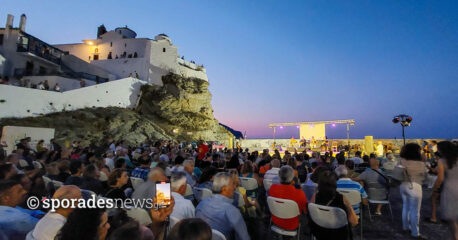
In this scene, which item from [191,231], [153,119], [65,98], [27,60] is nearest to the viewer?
[191,231]

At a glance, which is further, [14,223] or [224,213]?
[224,213]

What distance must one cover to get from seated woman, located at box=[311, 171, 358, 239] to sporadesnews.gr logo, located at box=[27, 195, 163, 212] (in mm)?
1927

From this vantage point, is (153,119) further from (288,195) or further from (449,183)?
(449,183)

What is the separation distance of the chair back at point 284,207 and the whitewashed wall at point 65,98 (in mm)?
20369

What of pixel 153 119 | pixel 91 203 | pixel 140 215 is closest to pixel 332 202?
pixel 140 215

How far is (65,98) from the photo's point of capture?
20.3 meters

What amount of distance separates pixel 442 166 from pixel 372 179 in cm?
171

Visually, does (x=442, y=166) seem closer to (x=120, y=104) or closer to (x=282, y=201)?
(x=282, y=201)

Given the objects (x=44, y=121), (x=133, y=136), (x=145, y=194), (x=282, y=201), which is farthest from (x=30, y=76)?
(x=282, y=201)

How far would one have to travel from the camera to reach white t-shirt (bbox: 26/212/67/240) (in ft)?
6.30

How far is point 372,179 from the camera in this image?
495 centimetres

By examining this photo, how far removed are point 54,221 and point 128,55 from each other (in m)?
35.5

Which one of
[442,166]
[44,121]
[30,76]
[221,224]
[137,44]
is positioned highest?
[137,44]

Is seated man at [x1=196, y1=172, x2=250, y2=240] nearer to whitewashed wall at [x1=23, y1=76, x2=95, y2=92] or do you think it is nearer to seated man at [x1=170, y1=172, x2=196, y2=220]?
seated man at [x1=170, y1=172, x2=196, y2=220]
